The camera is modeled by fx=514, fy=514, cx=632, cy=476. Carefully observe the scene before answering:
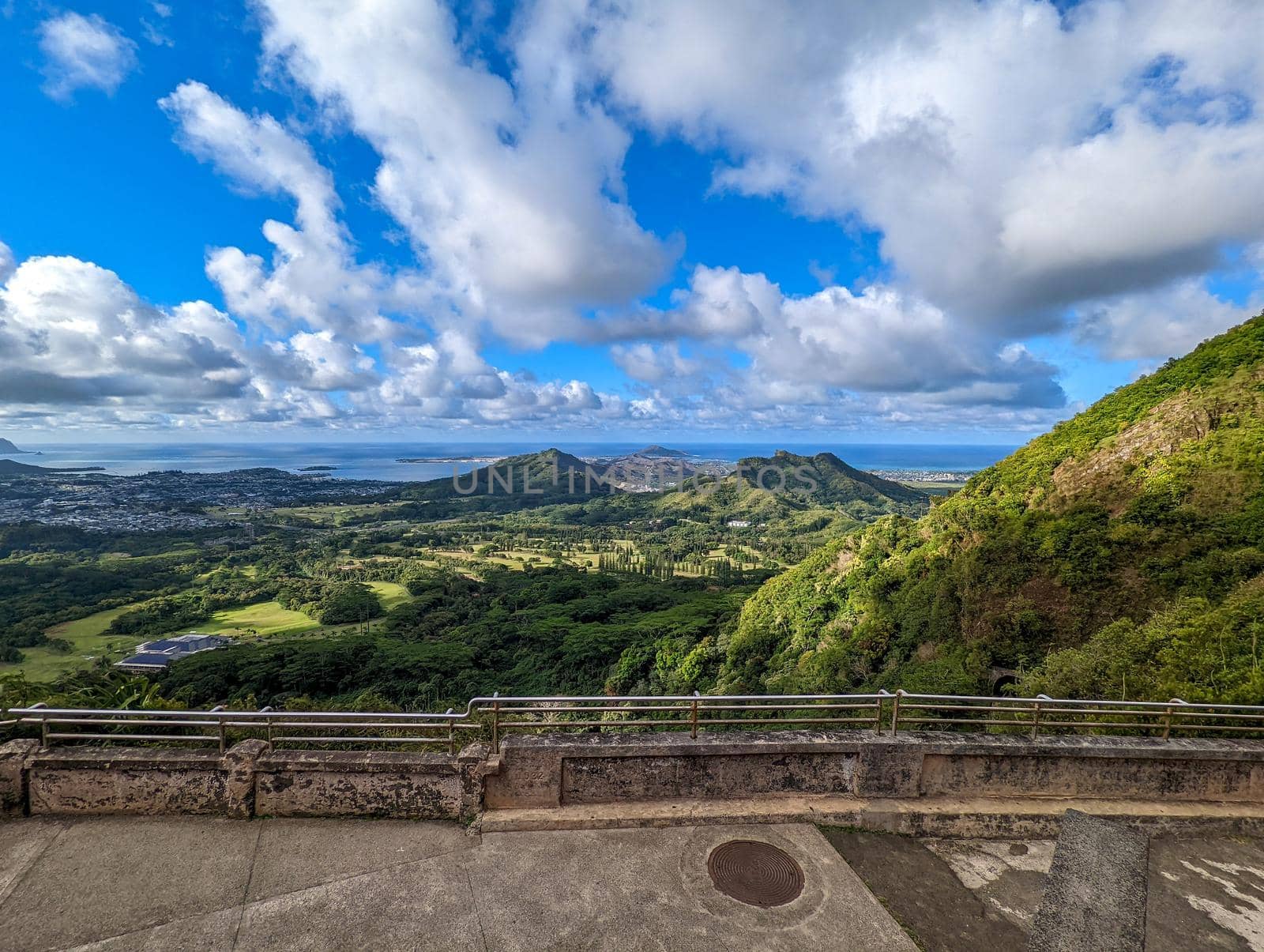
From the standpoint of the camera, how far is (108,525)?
137 meters

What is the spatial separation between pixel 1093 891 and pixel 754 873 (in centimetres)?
300

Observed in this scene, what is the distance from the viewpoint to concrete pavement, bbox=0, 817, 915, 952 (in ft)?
12.6

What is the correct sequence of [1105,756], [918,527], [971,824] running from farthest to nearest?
[918,527] < [1105,756] < [971,824]

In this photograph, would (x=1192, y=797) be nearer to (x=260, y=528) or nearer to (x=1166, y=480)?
(x=1166, y=480)

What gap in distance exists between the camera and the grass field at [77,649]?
52375 mm

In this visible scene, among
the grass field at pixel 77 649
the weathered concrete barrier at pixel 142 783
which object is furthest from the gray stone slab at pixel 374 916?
the grass field at pixel 77 649

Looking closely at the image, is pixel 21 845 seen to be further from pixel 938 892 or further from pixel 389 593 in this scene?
pixel 389 593

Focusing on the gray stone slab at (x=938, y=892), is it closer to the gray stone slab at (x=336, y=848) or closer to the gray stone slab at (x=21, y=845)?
the gray stone slab at (x=336, y=848)

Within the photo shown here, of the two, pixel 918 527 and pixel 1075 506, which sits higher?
pixel 1075 506

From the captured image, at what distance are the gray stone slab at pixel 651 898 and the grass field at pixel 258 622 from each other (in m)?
78.8

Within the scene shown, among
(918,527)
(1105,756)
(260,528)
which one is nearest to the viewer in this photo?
(1105,756)

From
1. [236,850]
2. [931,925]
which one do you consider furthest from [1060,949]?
[236,850]

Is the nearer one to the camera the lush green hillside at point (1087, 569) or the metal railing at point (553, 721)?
the metal railing at point (553, 721)

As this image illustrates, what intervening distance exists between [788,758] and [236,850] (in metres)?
5.31
